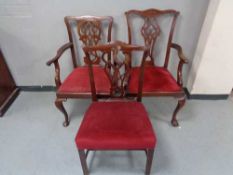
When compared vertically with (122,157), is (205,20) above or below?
above

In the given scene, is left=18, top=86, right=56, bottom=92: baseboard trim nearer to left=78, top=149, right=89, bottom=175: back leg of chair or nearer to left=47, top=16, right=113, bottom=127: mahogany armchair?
left=47, top=16, right=113, bottom=127: mahogany armchair

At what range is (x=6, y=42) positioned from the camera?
190cm

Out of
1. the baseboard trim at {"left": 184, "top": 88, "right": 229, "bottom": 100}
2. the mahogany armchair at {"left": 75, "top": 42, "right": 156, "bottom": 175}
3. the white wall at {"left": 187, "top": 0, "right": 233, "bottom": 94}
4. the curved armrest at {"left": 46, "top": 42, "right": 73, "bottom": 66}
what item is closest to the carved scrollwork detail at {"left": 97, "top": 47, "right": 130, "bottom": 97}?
the mahogany armchair at {"left": 75, "top": 42, "right": 156, "bottom": 175}

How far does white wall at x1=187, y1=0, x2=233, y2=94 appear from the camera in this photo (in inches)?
60.2

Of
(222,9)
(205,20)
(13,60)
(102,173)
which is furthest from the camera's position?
(13,60)

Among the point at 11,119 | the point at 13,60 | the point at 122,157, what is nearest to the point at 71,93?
the point at 122,157

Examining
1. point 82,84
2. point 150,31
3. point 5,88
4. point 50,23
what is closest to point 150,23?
point 150,31

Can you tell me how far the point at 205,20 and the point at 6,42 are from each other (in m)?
1.98

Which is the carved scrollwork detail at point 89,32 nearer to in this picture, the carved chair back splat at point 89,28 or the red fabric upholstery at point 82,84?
the carved chair back splat at point 89,28

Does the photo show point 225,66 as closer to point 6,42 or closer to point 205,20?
point 205,20

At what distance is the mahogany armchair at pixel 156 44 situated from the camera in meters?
1.47

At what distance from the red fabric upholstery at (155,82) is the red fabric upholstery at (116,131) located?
258 mm

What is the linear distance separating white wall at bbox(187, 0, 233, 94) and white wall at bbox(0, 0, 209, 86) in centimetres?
13

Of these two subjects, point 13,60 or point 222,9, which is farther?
point 13,60
